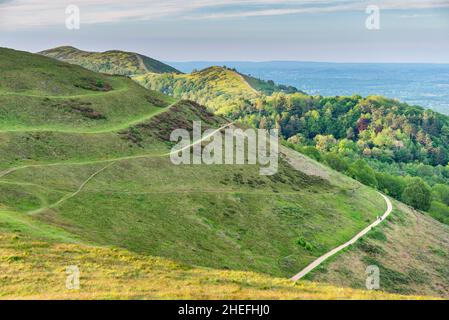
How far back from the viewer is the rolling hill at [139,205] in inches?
1623

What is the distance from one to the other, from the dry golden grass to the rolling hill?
0.16 metres

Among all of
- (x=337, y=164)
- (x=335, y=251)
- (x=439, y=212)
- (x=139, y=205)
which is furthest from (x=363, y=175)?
(x=139, y=205)

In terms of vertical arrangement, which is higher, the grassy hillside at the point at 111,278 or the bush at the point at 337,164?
the grassy hillside at the point at 111,278

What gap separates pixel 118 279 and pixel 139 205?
43.4 metres

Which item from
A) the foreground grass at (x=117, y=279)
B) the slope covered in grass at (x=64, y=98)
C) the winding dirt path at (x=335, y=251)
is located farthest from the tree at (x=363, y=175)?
the foreground grass at (x=117, y=279)

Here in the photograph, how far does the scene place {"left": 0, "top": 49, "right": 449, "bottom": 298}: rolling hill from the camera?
4122cm

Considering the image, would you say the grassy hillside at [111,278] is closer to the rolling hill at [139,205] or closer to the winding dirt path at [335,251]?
the rolling hill at [139,205]

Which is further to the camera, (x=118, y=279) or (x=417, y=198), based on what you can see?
(x=417, y=198)

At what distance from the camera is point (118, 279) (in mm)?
38969

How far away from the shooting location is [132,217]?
76.2 meters

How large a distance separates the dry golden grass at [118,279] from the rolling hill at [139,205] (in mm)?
164

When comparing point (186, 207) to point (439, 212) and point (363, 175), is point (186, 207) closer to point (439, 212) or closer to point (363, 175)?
point (363, 175)

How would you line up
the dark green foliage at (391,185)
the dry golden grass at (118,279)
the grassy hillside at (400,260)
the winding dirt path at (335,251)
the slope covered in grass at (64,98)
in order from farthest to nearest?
the dark green foliage at (391,185)
the slope covered in grass at (64,98)
the grassy hillside at (400,260)
the winding dirt path at (335,251)
the dry golden grass at (118,279)
